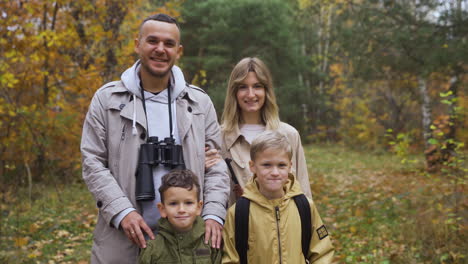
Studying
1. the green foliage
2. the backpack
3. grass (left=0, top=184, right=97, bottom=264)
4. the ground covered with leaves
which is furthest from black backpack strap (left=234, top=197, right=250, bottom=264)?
the green foliage

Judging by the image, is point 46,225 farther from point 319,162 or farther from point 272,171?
point 319,162

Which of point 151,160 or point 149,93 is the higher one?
point 149,93

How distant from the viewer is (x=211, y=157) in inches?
116

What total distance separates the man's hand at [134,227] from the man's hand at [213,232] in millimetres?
346

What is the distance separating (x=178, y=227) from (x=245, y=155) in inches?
43.4

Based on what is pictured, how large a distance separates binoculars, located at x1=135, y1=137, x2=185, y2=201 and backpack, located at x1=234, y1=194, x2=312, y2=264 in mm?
478

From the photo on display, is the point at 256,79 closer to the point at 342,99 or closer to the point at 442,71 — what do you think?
the point at 442,71

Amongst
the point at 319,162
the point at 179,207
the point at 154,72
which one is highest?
the point at 154,72

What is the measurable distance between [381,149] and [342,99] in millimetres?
7387

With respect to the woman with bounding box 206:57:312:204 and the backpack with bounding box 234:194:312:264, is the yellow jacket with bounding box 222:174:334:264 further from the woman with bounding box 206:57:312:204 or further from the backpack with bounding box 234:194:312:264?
the woman with bounding box 206:57:312:204

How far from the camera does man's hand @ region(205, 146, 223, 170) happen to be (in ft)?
9.57

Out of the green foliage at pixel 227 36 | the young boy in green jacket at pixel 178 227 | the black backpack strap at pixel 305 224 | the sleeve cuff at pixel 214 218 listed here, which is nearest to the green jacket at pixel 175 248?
the young boy in green jacket at pixel 178 227

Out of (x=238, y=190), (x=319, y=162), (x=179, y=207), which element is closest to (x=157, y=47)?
(x=179, y=207)

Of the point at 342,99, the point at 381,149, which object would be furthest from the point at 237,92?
the point at 342,99
